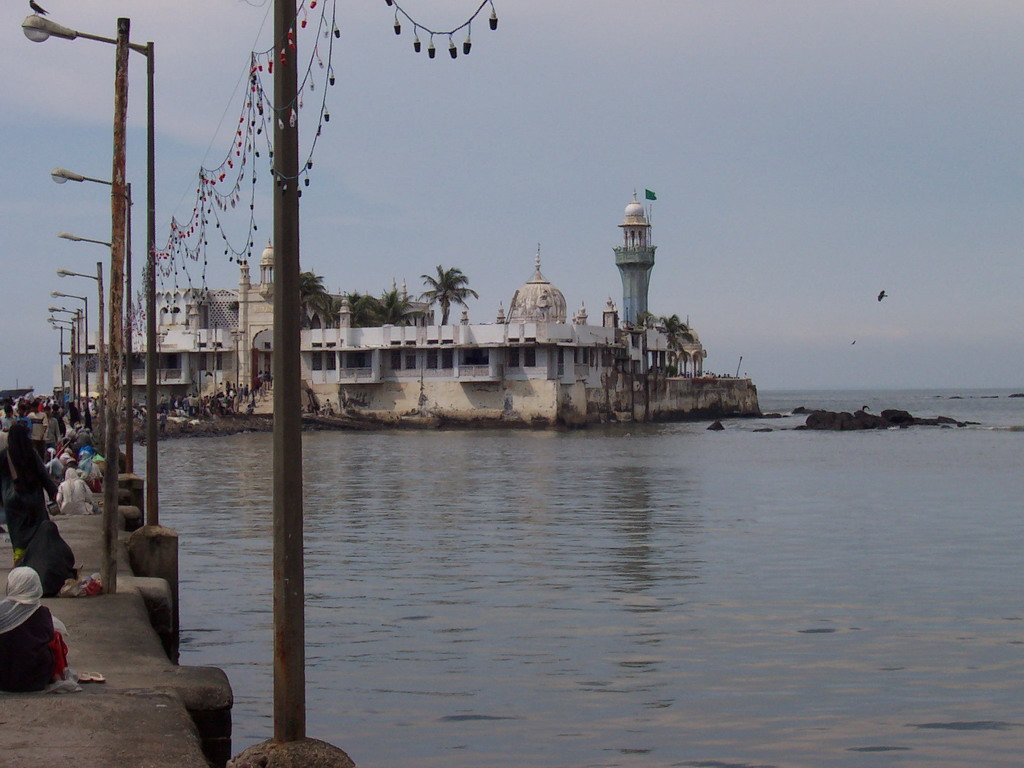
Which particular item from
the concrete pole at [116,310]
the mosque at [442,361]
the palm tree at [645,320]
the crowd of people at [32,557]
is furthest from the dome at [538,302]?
the concrete pole at [116,310]

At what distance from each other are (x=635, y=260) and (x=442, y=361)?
88.1 feet

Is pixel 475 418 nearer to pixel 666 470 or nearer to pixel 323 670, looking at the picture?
pixel 666 470

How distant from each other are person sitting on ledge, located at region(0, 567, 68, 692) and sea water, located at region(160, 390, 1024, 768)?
1791 mm

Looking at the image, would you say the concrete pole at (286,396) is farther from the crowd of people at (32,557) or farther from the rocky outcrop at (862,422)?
the rocky outcrop at (862,422)

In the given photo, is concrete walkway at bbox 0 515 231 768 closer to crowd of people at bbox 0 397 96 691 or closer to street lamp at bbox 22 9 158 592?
crowd of people at bbox 0 397 96 691

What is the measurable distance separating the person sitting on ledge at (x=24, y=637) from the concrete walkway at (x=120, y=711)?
0.09m

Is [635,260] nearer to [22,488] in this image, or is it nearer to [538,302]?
[538,302]

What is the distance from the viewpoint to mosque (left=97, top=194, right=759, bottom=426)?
75.6 m

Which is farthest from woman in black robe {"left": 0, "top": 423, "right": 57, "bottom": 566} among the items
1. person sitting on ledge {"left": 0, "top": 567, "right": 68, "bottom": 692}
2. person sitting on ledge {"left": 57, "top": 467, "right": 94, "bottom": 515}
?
person sitting on ledge {"left": 57, "top": 467, "right": 94, "bottom": 515}

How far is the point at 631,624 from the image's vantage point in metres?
13.5

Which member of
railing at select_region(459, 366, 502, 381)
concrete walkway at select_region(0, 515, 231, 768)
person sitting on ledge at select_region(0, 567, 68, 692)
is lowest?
concrete walkway at select_region(0, 515, 231, 768)

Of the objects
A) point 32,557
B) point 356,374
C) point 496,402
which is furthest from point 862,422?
point 32,557

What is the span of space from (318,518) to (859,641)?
14998mm

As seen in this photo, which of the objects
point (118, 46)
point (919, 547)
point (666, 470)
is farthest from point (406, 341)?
point (118, 46)
